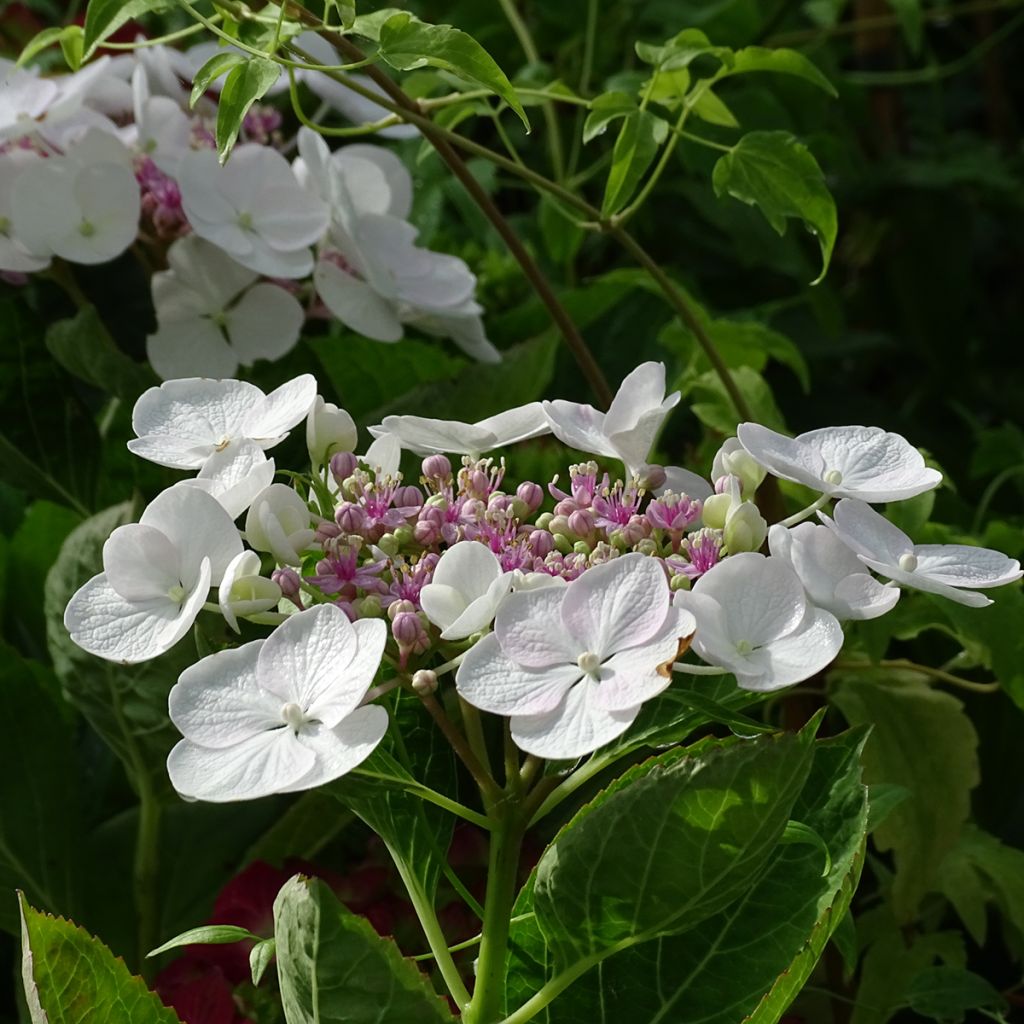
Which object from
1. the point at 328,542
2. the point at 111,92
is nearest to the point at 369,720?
the point at 328,542

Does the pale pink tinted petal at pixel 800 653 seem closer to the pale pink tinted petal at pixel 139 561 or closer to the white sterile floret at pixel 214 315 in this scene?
the pale pink tinted petal at pixel 139 561

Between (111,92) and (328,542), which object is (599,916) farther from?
(111,92)

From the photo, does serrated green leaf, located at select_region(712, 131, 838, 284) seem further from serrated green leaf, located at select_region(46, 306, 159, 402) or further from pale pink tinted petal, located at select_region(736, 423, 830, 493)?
serrated green leaf, located at select_region(46, 306, 159, 402)

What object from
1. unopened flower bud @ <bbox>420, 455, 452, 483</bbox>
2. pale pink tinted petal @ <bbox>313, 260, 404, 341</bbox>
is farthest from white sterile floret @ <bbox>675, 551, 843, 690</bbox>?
pale pink tinted petal @ <bbox>313, 260, 404, 341</bbox>

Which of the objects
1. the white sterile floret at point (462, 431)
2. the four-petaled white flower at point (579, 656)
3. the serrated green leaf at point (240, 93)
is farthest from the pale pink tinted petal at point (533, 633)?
the serrated green leaf at point (240, 93)

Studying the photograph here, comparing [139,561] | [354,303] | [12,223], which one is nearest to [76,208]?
[12,223]

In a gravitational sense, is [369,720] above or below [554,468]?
above
